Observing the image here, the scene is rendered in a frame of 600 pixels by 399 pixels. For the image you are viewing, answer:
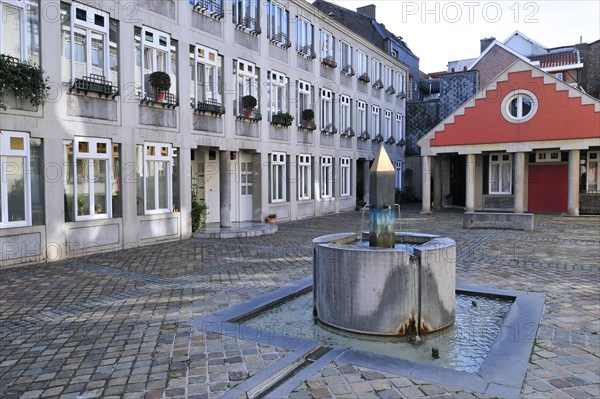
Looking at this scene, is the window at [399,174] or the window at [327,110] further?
the window at [399,174]

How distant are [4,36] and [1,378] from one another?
27.7 ft

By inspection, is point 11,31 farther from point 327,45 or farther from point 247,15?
point 327,45

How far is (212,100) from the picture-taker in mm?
15938

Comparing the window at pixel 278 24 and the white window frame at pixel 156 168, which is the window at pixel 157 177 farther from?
the window at pixel 278 24

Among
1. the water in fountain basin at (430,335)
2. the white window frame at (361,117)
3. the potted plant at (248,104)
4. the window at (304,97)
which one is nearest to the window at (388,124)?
the white window frame at (361,117)

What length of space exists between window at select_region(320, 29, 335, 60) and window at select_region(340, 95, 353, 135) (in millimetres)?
2424

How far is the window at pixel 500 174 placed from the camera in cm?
2731

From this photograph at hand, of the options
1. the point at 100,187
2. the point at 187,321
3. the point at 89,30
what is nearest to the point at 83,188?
the point at 100,187

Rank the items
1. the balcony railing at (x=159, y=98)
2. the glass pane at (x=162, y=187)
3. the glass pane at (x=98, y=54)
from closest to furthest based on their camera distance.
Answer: the glass pane at (x=98, y=54) → the balcony railing at (x=159, y=98) → the glass pane at (x=162, y=187)

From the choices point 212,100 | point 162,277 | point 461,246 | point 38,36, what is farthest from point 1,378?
point 212,100

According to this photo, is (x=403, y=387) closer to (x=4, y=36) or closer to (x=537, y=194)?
(x=4, y=36)

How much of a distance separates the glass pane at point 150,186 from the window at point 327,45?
1273cm

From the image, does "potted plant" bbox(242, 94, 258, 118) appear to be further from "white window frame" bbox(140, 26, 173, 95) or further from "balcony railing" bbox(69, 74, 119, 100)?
"balcony railing" bbox(69, 74, 119, 100)

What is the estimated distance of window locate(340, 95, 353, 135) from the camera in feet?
85.3
